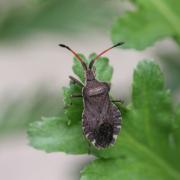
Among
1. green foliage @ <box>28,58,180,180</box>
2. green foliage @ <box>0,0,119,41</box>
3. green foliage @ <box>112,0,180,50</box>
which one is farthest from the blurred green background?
green foliage @ <box>28,58,180,180</box>

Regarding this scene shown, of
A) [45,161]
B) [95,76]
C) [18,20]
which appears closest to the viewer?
[95,76]

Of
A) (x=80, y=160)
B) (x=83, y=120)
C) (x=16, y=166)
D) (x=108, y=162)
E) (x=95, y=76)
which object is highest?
(x=95, y=76)

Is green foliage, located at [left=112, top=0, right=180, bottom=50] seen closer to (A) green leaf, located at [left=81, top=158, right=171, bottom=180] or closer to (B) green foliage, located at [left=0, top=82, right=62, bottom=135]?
(A) green leaf, located at [left=81, top=158, right=171, bottom=180]

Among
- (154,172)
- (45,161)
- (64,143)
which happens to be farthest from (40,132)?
(45,161)

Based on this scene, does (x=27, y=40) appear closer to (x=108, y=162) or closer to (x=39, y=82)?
(x=39, y=82)

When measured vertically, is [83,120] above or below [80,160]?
above
